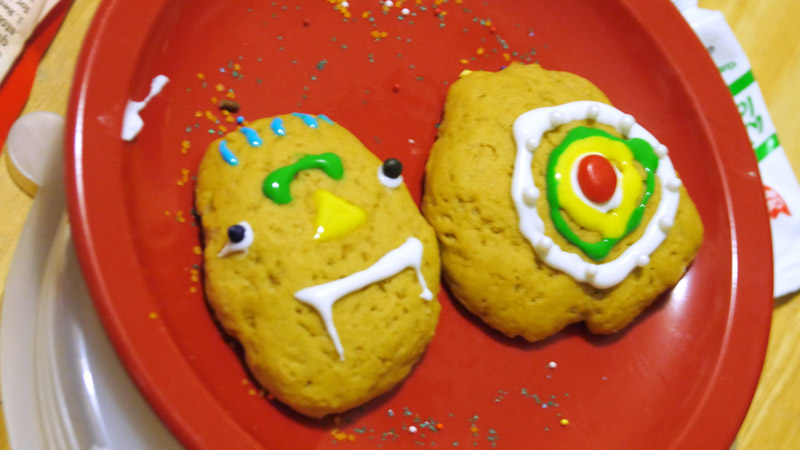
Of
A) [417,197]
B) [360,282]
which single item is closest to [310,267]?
[360,282]

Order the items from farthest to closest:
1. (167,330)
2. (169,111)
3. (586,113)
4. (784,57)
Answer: (784,57), (586,113), (169,111), (167,330)

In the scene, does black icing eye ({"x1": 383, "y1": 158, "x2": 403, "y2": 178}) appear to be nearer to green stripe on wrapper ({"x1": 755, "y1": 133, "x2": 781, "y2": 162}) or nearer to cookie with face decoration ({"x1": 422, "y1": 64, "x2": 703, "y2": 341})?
cookie with face decoration ({"x1": 422, "y1": 64, "x2": 703, "y2": 341})

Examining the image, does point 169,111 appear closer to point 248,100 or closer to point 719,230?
point 248,100

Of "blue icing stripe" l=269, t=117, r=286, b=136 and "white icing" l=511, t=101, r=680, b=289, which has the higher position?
"blue icing stripe" l=269, t=117, r=286, b=136

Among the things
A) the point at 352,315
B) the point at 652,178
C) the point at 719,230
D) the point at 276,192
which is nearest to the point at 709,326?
the point at 719,230

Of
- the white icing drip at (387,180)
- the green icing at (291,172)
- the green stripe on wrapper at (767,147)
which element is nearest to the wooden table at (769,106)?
the green stripe on wrapper at (767,147)

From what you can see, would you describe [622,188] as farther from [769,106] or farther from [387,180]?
[769,106]

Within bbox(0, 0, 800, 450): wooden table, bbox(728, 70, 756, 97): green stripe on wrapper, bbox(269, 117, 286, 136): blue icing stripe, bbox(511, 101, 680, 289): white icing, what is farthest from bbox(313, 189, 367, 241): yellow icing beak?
bbox(728, 70, 756, 97): green stripe on wrapper
